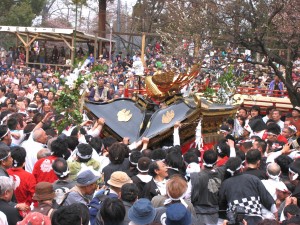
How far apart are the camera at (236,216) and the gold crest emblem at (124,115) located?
561 centimetres

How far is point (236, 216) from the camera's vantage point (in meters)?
6.53

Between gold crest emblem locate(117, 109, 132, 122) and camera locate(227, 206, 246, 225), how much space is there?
5.61m

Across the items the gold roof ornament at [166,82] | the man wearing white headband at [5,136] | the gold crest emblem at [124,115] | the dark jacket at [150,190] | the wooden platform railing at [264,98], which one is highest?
the gold roof ornament at [166,82]

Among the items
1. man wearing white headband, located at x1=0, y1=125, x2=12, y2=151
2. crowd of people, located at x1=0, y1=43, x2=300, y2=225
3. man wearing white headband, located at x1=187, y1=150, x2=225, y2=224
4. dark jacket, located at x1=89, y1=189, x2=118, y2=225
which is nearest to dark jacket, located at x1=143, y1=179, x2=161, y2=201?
crowd of people, located at x1=0, y1=43, x2=300, y2=225

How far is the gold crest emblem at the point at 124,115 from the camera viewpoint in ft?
39.6

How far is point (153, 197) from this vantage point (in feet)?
21.8

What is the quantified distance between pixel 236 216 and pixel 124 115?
5896 millimetres

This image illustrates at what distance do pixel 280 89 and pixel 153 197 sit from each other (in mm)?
14194

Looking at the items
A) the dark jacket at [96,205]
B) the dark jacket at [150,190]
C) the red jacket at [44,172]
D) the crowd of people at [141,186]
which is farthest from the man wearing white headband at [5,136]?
the dark jacket at [96,205]

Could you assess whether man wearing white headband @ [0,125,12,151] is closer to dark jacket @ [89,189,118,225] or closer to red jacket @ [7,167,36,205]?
red jacket @ [7,167,36,205]

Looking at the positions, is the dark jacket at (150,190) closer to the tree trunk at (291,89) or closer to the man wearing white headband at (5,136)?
the man wearing white headband at (5,136)

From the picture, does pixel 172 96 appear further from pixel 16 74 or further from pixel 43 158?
pixel 16 74

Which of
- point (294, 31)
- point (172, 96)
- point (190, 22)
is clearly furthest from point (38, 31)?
point (172, 96)

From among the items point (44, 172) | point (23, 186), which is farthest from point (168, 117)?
point (23, 186)
